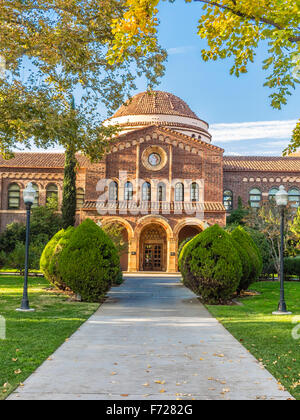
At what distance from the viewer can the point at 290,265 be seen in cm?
3028

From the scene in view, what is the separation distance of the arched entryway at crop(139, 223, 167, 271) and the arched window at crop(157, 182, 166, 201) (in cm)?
249

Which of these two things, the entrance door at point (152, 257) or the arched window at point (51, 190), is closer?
the entrance door at point (152, 257)

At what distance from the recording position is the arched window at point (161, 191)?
3603cm

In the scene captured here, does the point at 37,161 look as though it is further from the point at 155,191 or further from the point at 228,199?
the point at 228,199

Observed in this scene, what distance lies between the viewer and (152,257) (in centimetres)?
3747

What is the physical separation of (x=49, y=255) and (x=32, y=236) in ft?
56.3

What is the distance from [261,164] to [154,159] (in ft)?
39.0

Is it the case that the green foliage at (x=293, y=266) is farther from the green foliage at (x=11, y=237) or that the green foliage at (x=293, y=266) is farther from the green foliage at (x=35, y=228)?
the green foliage at (x=11, y=237)

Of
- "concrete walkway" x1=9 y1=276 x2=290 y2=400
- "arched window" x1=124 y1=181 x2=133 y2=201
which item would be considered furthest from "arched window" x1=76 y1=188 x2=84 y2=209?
"concrete walkway" x1=9 y1=276 x2=290 y2=400

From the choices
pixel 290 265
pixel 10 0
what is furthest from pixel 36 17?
pixel 290 265

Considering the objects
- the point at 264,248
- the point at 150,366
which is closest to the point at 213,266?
the point at 150,366

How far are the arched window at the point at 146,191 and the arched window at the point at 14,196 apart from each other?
12.5m

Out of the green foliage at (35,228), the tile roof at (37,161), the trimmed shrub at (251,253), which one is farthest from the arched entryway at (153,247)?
the trimmed shrub at (251,253)
